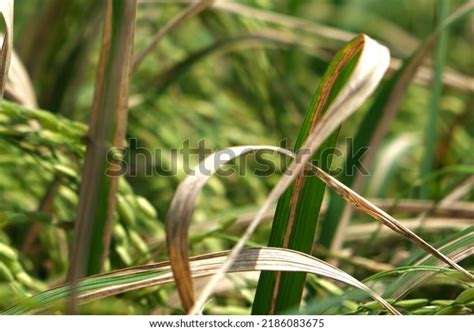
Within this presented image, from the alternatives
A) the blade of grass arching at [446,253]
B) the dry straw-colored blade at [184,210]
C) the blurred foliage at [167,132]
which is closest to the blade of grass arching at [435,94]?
the blurred foliage at [167,132]

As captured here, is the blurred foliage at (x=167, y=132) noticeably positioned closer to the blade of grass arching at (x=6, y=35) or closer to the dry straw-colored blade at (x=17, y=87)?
the dry straw-colored blade at (x=17, y=87)

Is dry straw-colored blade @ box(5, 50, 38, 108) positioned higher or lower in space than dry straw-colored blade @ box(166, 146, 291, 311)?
higher

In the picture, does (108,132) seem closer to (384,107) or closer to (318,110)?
(318,110)

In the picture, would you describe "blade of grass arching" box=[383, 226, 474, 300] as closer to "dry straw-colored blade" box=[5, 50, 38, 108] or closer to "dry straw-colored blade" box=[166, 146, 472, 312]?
"dry straw-colored blade" box=[166, 146, 472, 312]

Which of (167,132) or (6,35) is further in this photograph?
(167,132)

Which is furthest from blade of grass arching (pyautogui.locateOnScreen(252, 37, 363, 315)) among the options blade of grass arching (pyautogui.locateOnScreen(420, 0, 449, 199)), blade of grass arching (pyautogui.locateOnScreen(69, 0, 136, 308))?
blade of grass arching (pyautogui.locateOnScreen(420, 0, 449, 199))

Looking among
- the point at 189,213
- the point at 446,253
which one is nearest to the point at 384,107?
the point at 446,253
